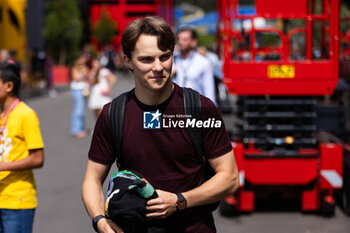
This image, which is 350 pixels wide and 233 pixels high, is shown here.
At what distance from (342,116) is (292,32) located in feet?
5.11

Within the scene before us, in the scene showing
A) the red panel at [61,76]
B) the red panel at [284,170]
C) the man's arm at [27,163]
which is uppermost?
the man's arm at [27,163]

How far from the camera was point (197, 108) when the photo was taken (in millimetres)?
2492

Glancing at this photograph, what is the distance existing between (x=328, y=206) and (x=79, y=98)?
827 centimetres

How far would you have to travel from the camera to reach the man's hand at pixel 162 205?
2.34 m

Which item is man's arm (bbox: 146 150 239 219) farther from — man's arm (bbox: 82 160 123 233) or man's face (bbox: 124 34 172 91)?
man's face (bbox: 124 34 172 91)

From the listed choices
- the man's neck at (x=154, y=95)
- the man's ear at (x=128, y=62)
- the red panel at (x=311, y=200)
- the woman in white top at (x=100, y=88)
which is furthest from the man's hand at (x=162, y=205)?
the woman in white top at (x=100, y=88)

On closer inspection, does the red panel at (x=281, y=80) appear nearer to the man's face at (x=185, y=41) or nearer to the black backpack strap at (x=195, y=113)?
the man's face at (x=185, y=41)

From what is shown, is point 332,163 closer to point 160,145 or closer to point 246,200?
point 246,200

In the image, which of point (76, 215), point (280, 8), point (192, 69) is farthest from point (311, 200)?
point (76, 215)

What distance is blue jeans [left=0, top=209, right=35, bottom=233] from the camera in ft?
12.7

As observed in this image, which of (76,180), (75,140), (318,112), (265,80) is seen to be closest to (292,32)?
(318,112)

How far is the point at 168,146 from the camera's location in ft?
8.16

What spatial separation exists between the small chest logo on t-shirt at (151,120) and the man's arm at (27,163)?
1666 mm

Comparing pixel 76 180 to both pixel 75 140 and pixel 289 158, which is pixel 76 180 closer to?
pixel 289 158
